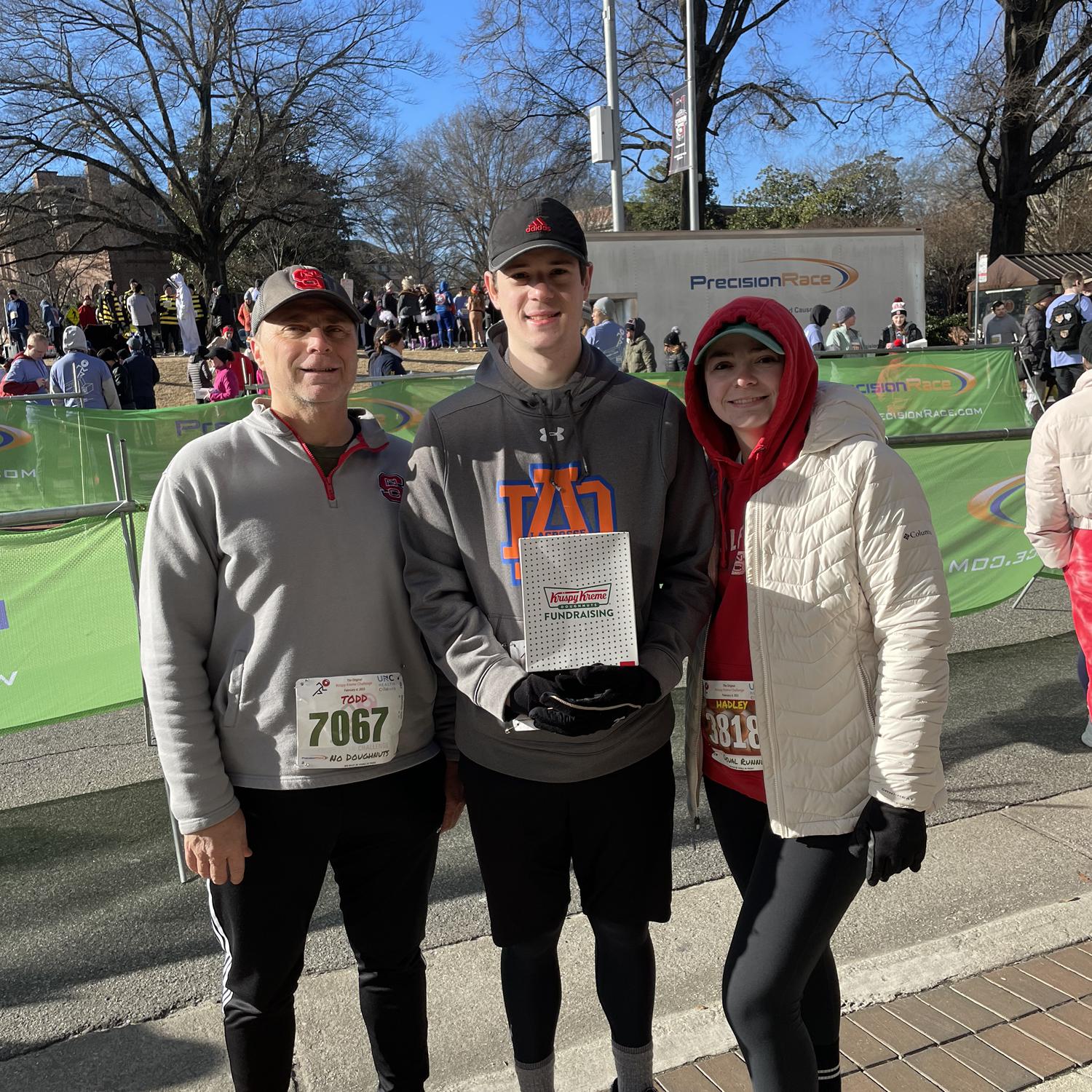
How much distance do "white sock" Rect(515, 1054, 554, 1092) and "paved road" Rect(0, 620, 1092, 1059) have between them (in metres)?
0.91

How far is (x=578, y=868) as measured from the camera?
2.39 m

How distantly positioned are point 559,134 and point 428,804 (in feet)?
122

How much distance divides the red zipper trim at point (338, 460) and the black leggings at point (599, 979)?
117cm

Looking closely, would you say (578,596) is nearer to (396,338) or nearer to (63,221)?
(396,338)

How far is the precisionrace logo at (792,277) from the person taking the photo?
1992 cm

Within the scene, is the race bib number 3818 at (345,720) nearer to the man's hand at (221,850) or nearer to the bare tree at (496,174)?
the man's hand at (221,850)

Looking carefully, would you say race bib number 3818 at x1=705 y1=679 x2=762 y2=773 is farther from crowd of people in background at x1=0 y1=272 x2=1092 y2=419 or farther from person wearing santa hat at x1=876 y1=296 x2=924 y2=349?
person wearing santa hat at x1=876 y1=296 x2=924 y2=349

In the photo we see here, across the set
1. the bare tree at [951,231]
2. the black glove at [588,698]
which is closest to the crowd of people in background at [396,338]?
the black glove at [588,698]

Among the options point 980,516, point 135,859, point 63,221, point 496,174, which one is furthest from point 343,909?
point 496,174

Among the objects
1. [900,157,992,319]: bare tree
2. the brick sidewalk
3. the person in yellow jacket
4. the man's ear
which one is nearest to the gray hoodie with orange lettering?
the man's ear

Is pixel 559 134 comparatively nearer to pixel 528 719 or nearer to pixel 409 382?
pixel 409 382

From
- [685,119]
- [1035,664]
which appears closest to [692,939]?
[1035,664]

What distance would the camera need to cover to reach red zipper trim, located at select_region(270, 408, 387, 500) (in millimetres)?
2351

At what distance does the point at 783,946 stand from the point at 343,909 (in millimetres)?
1018
